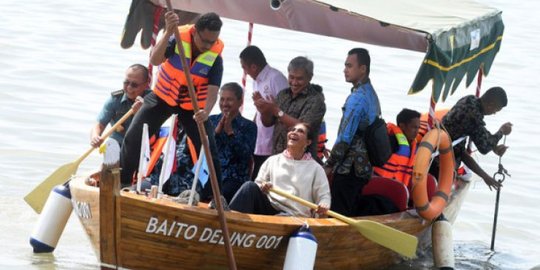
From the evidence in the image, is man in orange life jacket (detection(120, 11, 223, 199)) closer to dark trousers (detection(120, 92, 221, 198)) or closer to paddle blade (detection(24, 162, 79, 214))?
dark trousers (detection(120, 92, 221, 198))

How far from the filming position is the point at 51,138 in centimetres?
1416

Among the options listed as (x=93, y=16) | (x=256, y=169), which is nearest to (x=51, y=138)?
(x=256, y=169)

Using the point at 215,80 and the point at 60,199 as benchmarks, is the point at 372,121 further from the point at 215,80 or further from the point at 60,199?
the point at 60,199

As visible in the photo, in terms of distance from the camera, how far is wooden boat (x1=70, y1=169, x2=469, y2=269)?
7699mm

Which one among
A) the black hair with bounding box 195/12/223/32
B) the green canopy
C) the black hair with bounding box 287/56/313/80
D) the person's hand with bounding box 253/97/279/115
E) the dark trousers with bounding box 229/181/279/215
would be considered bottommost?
the dark trousers with bounding box 229/181/279/215

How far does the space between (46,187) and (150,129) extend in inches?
39.5

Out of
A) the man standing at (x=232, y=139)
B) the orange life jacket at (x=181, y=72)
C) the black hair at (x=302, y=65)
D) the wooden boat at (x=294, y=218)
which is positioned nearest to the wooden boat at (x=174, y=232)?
the wooden boat at (x=294, y=218)

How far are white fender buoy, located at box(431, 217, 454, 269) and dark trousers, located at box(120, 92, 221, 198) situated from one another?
2063 mm

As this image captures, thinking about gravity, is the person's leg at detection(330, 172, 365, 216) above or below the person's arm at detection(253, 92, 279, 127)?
below

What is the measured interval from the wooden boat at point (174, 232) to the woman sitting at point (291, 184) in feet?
0.67

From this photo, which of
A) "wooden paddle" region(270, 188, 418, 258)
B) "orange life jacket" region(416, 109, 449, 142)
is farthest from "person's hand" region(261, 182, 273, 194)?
"orange life jacket" region(416, 109, 449, 142)

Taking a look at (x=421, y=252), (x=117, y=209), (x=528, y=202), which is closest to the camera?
(x=117, y=209)

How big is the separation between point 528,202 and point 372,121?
5414 mm

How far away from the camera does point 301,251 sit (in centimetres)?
804
